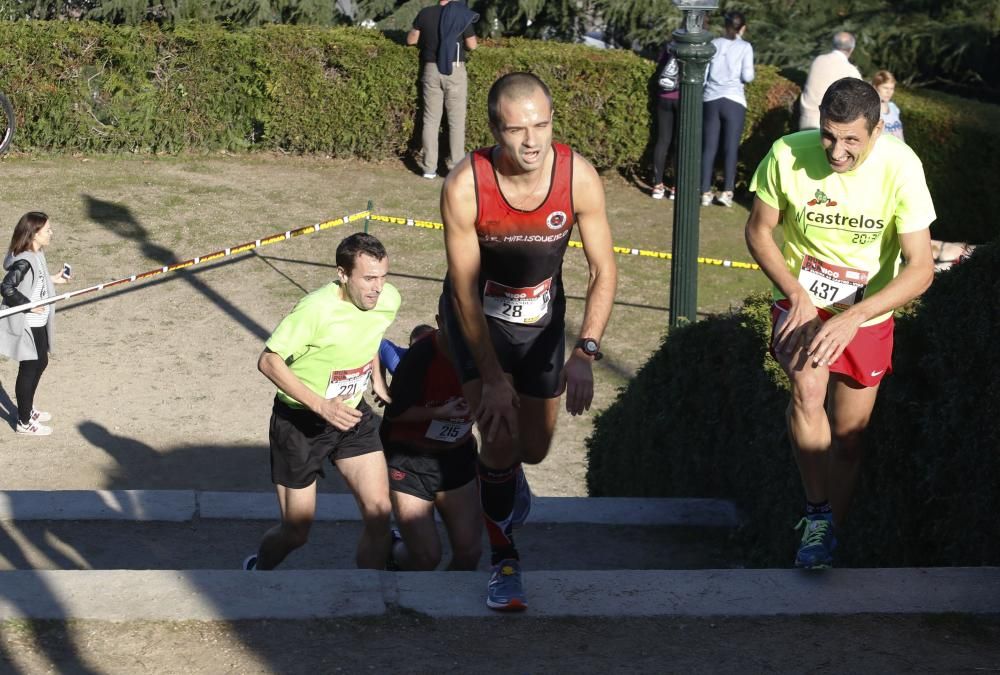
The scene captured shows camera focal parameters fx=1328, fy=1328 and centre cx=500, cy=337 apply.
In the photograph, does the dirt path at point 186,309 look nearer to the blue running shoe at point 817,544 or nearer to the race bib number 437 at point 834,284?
the blue running shoe at point 817,544

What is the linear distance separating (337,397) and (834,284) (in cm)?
221

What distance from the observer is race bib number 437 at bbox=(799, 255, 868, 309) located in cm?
501

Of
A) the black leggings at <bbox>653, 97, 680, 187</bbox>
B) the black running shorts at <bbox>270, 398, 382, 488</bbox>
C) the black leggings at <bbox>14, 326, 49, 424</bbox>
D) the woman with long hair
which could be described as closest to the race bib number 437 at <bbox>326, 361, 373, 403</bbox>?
the black running shorts at <bbox>270, 398, 382, 488</bbox>

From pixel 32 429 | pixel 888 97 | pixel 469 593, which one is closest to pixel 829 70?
pixel 888 97

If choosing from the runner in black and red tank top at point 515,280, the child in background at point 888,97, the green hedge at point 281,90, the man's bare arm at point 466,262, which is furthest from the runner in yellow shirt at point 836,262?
the green hedge at point 281,90

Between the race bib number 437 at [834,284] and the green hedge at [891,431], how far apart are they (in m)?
0.43

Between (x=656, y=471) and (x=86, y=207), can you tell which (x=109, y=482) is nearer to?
(x=656, y=471)

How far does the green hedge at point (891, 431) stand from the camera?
5.00 metres

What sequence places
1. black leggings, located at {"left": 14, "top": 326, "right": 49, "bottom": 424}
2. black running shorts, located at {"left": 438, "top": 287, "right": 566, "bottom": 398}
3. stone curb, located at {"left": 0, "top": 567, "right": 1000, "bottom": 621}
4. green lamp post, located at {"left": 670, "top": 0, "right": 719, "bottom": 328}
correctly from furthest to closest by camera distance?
green lamp post, located at {"left": 670, "top": 0, "right": 719, "bottom": 328}
black leggings, located at {"left": 14, "top": 326, "right": 49, "bottom": 424}
black running shorts, located at {"left": 438, "top": 287, "right": 566, "bottom": 398}
stone curb, located at {"left": 0, "top": 567, "right": 1000, "bottom": 621}

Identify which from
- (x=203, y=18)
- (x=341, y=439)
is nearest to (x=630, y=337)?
(x=341, y=439)

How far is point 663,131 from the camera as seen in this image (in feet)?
51.8

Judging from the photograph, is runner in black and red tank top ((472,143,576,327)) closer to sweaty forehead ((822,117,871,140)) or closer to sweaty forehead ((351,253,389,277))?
sweaty forehead ((351,253,389,277))

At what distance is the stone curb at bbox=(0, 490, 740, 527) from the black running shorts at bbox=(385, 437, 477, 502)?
4.77 feet

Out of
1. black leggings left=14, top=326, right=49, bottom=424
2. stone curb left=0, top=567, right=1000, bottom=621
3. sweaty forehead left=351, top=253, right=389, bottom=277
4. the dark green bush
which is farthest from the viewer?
the dark green bush
